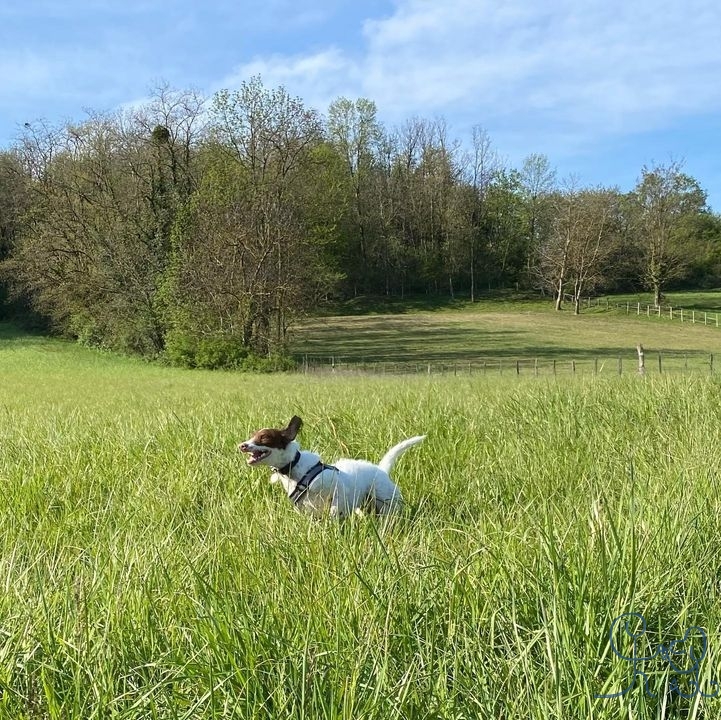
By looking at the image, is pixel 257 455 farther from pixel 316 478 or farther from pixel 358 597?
pixel 358 597

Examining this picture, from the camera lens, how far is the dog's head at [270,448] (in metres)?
3.72

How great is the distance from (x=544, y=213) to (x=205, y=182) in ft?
160

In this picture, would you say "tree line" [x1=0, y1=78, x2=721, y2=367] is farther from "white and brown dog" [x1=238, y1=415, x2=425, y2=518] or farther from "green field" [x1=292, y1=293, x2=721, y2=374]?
"white and brown dog" [x1=238, y1=415, x2=425, y2=518]

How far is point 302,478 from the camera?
3752mm

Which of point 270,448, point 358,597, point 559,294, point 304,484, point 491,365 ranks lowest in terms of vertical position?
point 491,365

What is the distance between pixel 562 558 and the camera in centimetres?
211

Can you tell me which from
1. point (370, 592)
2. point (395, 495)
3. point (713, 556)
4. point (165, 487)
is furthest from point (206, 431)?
point (713, 556)

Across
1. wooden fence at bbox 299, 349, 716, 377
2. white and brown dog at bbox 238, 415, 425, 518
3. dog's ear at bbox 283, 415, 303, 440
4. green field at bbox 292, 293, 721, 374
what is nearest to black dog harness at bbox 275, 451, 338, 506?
white and brown dog at bbox 238, 415, 425, 518

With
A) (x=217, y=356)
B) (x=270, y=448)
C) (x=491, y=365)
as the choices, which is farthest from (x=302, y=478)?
(x=491, y=365)

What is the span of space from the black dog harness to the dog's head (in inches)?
1.5

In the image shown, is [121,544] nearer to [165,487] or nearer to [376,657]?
[165,487]
